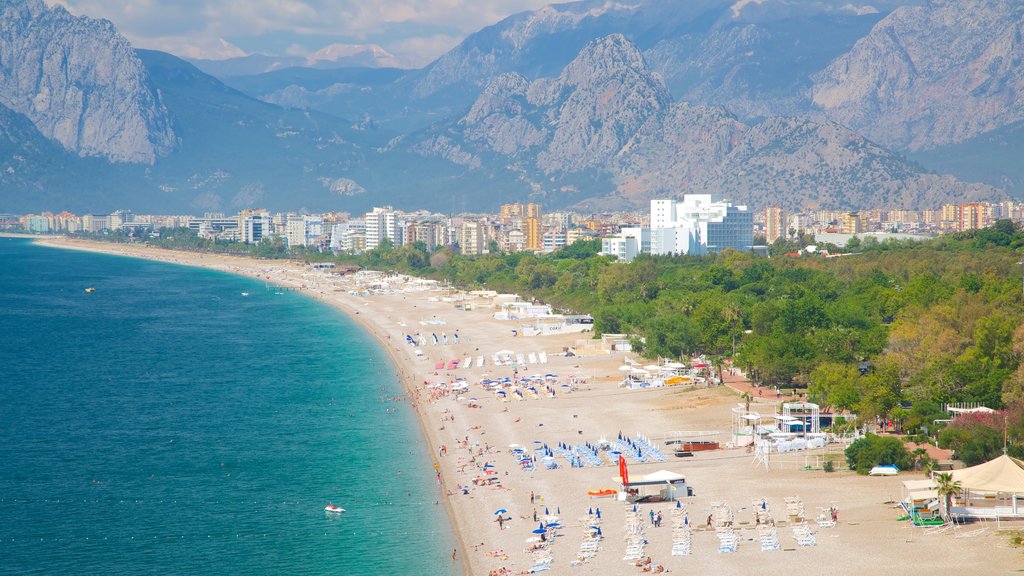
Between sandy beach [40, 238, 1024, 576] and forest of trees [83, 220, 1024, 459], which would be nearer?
sandy beach [40, 238, 1024, 576]

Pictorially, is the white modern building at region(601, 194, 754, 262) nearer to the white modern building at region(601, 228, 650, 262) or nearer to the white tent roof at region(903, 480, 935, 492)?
the white modern building at region(601, 228, 650, 262)

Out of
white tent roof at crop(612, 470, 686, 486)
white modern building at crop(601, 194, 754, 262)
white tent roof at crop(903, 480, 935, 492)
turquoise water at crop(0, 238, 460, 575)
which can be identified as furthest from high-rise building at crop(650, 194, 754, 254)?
white tent roof at crop(903, 480, 935, 492)

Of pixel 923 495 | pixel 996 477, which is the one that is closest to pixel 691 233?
pixel 923 495

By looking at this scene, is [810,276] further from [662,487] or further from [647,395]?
[662,487]

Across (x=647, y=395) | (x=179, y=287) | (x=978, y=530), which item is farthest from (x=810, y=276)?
(x=179, y=287)

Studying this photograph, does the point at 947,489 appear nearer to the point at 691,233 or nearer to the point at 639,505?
the point at 639,505

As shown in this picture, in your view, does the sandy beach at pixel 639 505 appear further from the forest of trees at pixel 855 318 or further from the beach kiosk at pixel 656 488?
the forest of trees at pixel 855 318

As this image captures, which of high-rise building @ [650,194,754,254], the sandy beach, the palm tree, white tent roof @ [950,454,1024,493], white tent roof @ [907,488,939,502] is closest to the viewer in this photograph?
the sandy beach
